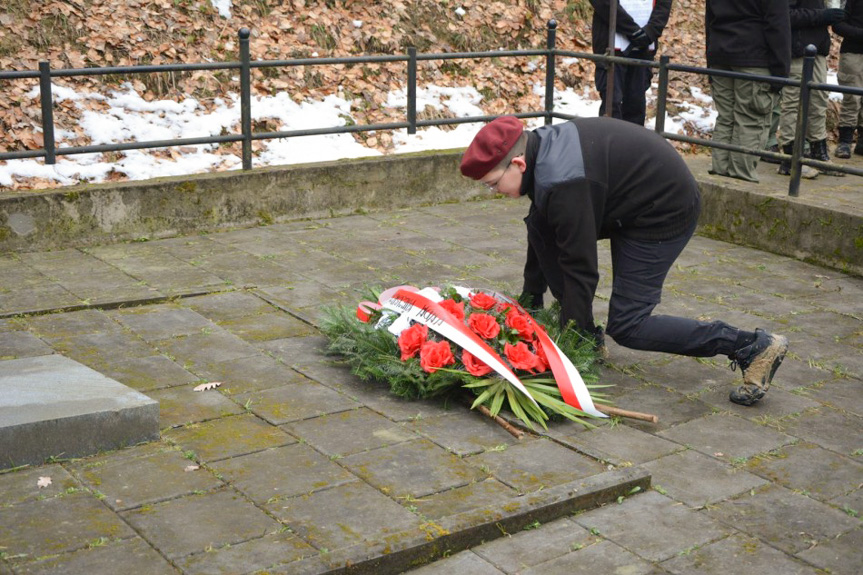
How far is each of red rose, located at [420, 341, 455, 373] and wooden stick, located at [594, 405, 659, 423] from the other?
73 centimetres

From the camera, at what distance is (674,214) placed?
211 inches

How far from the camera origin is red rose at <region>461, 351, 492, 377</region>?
5.17m

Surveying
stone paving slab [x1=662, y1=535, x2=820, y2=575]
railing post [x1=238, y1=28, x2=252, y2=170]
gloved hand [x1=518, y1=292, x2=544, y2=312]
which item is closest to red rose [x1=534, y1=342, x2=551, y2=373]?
gloved hand [x1=518, y1=292, x2=544, y2=312]

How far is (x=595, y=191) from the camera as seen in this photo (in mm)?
5141

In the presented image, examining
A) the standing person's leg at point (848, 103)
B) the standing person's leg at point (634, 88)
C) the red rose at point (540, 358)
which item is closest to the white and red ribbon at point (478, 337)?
the red rose at point (540, 358)

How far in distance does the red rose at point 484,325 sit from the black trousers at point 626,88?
17.0 feet

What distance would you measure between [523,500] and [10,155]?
5.23m

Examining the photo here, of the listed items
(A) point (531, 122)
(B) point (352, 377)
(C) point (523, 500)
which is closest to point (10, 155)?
(B) point (352, 377)

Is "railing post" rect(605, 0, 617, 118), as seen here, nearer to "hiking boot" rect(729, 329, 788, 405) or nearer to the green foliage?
the green foliage

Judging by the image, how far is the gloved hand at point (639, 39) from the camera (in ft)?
33.3

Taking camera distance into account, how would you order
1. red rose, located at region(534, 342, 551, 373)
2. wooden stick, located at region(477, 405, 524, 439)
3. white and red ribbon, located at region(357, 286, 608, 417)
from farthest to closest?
red rose, located at region(534, 342, 551, 373)
white and red ribbon, located at region(357, 286, 608, 417)
wooden stick, located at region(477, 405, 524, 439)

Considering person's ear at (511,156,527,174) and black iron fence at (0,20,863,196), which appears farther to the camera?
black iron fence at (0,20,863,196)

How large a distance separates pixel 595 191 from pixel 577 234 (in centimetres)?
22

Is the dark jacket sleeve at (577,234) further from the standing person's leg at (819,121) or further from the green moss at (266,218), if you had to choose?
the standing person's leg at (819,121)
